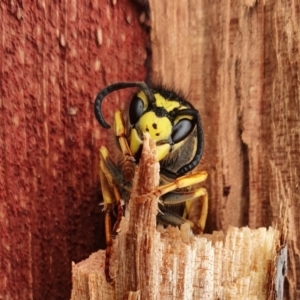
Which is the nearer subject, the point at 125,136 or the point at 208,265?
the point at 208,265

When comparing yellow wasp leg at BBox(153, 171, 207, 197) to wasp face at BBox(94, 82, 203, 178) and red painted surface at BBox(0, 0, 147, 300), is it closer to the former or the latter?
wasp face at BBox(94, 82, 203, 178)

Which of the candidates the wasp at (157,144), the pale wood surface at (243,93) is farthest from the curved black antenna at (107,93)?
the pale wood surface at (243,93)

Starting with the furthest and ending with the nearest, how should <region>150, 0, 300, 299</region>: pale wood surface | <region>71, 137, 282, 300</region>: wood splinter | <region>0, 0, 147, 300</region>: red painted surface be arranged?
<region>150, 0, 300, 299</region>: pale wood surface, <region>0, 0, 147, 300</region>: red painted surface, <region>71, 137, 282, 300</region>: wood splinter

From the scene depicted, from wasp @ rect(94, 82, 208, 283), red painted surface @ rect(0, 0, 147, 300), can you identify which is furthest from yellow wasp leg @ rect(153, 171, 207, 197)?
red painted surface @ rect(0, 0, 147, 300)

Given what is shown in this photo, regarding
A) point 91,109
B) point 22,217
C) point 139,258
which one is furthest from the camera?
point 91,109

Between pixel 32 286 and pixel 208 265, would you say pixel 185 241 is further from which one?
pixel 32 286

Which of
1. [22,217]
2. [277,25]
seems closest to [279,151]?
[277,25]

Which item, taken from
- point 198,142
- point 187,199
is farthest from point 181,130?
point 187,199

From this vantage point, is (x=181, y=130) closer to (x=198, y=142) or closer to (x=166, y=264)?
(x=198, y=142)
